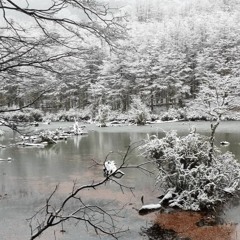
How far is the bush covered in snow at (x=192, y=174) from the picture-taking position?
7.49 m

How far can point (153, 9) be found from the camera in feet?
387

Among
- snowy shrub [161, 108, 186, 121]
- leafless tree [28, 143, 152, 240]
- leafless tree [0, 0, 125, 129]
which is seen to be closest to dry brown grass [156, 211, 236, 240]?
leafless tree [28, 143, 152, 240]

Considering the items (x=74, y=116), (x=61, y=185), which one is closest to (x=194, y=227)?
(x=61, y=185)

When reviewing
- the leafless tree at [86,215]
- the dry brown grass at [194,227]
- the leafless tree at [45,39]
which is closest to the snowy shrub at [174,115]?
the leafless tree at [86,215]

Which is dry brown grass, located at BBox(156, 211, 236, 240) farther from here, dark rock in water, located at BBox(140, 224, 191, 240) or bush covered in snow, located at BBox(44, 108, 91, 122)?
bush covered in snow, located at BBox(44, 108, 91, 122)

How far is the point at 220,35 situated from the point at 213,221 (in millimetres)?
36324

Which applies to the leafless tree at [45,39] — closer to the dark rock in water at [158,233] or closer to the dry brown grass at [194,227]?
the dark rock in water at [158,233]

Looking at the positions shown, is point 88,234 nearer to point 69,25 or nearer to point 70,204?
point 70,204

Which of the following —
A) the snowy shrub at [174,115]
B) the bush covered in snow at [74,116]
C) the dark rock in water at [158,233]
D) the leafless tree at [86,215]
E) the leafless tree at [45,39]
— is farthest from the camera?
the bush covered in snow at [74,116]

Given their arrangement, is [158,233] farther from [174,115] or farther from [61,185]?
[174,115]

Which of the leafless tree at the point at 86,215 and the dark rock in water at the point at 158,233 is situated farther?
the dark rock in water at the point at 158,233

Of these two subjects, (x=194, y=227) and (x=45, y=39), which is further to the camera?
(x=194, y=227)

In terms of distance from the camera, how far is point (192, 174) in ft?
25.6

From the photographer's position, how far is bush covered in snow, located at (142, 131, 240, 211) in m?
7.49
